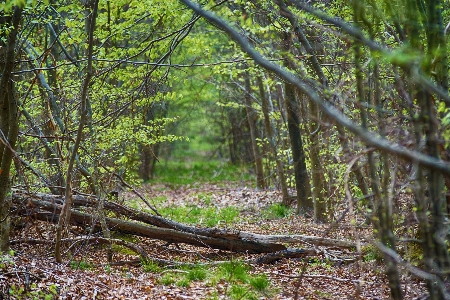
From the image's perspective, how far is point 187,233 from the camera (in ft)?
29.0

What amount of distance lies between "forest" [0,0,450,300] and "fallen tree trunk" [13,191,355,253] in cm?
3

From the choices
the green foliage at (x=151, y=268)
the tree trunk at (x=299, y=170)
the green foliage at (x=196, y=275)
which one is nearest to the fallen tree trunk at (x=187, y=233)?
the green foliage at (x=151, y=268)

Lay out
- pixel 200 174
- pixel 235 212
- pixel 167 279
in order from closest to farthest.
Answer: pixel 167 279, pixel 235 212, pixel 200 174

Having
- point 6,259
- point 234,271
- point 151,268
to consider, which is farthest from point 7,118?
point 234,271

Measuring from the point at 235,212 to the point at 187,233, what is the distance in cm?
552

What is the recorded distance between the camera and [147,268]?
7.66 meters

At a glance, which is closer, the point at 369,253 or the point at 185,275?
the point at 185,275

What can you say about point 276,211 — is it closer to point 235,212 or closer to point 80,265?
point 235,212

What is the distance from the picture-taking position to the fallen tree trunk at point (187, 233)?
867cm

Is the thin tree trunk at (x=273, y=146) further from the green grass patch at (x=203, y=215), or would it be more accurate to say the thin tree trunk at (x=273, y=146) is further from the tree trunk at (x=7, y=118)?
the tree trunk at (x=7, y=118)

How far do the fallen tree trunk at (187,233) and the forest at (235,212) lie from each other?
25 mm

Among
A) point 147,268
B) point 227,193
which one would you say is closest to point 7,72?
point 147,268

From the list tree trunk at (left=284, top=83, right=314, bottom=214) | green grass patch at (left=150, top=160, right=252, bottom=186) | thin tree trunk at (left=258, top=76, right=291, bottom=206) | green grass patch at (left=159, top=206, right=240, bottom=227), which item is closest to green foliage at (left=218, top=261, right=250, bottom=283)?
green grass patch at (left=159, top=206, right=240, bottom=227)

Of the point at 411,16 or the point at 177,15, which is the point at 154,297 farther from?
the point at 177,15
